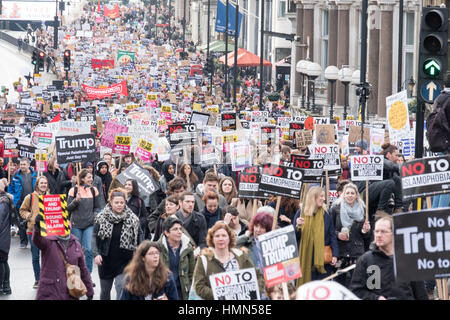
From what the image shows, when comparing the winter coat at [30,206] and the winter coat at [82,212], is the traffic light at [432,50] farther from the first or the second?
the winter coat at [30,206]

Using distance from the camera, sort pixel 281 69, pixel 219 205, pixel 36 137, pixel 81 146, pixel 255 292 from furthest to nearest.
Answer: pixel 281 69
pixel 36 137
pixel 81 146
pixel 219 205
pixel 255 292

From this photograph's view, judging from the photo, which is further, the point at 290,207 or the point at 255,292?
the point at 290,207

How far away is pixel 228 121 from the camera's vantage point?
88.6ft

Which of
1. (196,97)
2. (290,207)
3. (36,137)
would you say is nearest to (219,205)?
(290,207)

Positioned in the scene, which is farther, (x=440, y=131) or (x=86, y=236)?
(x=86, y=236)

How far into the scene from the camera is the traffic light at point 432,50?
13.1 meters

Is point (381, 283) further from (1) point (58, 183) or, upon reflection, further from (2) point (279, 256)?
(1) point (58, 183)

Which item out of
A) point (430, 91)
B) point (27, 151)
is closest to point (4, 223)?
point (430, 91)

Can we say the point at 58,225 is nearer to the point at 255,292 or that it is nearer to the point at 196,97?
the point at 255,292

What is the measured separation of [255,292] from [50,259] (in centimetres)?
275

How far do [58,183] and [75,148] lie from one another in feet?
4.78

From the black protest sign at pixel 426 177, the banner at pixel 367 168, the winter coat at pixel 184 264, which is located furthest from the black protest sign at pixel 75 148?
the black protest sign at pixel 426 177

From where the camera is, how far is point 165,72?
213ft

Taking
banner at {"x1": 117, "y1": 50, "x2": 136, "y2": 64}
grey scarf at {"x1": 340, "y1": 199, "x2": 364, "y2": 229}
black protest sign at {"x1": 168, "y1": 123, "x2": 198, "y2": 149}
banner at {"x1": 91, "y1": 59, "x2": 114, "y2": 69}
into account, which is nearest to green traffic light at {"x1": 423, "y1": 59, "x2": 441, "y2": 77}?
grey scarf at {"x1": 340, "y1": 199, "x2": 364, "y2": 229}
